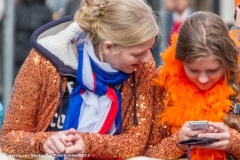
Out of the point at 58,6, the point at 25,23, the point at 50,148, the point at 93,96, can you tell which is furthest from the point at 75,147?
the point at 58,6

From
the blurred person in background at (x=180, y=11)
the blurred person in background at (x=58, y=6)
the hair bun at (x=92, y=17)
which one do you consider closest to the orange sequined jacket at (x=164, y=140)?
the hair bun at (x=92, y=17)

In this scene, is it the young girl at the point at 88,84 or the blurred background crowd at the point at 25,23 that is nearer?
the young girl at the point at 88,84

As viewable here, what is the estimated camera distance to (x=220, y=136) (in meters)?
3.79

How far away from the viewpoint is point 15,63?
7.23 metres

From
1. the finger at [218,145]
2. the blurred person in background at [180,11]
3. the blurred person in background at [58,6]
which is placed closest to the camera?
the finger at [218,145]

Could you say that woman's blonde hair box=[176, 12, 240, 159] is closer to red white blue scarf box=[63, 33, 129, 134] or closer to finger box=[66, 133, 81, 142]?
red white blue scarf box=[63, 33, 129, 134]

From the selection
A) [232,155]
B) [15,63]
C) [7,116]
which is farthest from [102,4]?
[15,63]

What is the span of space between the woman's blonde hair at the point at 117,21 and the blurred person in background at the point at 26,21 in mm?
3348

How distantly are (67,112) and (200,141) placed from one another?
2.24ft

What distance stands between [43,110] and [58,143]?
1.00 ft

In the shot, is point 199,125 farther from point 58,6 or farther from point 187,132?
point 58,6

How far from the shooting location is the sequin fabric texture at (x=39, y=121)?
3.87 meters

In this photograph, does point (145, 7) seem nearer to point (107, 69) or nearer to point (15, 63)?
point (107, 69)

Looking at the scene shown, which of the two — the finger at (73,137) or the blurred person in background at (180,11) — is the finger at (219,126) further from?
the blurred person in background at (180,11)
